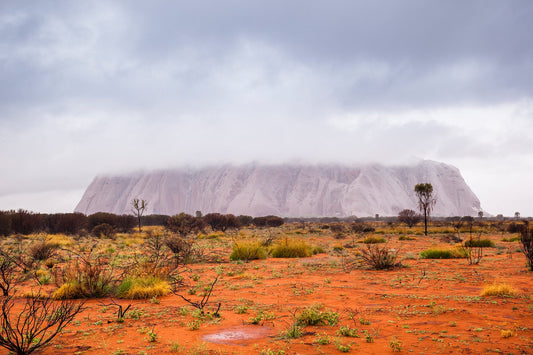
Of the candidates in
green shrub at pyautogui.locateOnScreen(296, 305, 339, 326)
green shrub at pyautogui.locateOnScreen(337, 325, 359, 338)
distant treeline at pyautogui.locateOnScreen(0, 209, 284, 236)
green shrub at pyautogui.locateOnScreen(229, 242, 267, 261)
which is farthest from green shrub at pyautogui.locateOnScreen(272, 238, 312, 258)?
distant treeline at pyautogui.locateOnScreen(0, 209, 284, 236)

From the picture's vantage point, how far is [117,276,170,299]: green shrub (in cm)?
888

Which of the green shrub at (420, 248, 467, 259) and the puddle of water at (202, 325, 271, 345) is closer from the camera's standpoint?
the puddle of water at (202, 325, 271, 345)

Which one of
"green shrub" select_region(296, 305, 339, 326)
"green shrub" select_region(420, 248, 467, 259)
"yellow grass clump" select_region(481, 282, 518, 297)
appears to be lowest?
"green shrub" select_region(420, 248, 467, 259)

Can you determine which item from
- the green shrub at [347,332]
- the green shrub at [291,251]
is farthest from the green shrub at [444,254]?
the green shrub at [347,332]

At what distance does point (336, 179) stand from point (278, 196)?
23678mm

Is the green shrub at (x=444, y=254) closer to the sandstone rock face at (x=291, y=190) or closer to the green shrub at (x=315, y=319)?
the green shrub at (x=315, y=319)

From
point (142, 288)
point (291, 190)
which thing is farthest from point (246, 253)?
point (291, 190)

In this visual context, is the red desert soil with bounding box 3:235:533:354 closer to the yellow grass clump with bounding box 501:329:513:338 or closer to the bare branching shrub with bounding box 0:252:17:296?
the yellow grass clump with bounding box 501:329:513:338

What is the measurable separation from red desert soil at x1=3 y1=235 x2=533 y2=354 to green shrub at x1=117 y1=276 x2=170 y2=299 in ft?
1.03

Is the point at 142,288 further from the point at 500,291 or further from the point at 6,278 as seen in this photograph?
the point at 500,291

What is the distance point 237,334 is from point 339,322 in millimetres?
1855

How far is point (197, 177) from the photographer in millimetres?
150375

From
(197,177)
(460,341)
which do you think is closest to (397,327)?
(460,341)

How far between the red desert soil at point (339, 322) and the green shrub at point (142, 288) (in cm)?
31
